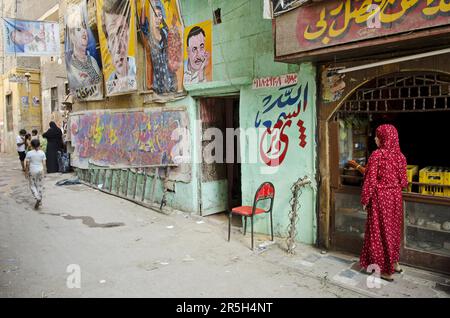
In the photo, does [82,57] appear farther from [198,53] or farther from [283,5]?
[283,5]

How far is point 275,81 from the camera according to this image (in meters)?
6.20

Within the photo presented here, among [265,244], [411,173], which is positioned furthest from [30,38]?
[411,173]

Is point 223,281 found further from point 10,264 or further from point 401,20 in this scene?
point 401,20

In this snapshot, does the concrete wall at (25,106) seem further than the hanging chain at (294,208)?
Yes

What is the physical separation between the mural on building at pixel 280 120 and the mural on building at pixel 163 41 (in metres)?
2.58

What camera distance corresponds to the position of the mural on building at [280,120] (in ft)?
19.3

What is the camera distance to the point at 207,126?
8.27m

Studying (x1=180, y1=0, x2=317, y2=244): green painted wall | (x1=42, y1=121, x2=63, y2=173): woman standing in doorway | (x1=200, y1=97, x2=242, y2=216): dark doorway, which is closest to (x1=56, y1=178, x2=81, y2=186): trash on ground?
(x1=42, y1=121, x2=63, y2=173): woman standing in doorway

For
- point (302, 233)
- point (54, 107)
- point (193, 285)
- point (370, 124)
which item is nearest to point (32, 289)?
point (193, 285)

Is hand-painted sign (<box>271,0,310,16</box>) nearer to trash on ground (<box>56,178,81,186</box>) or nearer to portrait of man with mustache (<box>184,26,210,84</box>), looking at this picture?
Answer: portrait of man with mustache (<box>184,26,210,84</box>)

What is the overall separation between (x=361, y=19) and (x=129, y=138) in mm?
7572

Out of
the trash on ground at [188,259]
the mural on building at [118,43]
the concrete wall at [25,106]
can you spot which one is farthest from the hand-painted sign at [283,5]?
the concrete wall at [25,106]

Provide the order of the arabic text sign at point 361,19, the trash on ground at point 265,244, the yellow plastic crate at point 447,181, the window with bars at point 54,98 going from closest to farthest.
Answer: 1. the arabic text sign at point 361,19
2. the yellow plastic crate at point 447,181
3. the trash on ground at point 265,244
4. the window with bars at point 54,98

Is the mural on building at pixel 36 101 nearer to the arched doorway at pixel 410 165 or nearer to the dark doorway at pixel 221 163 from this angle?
the dark doorway at pixel 221 163
